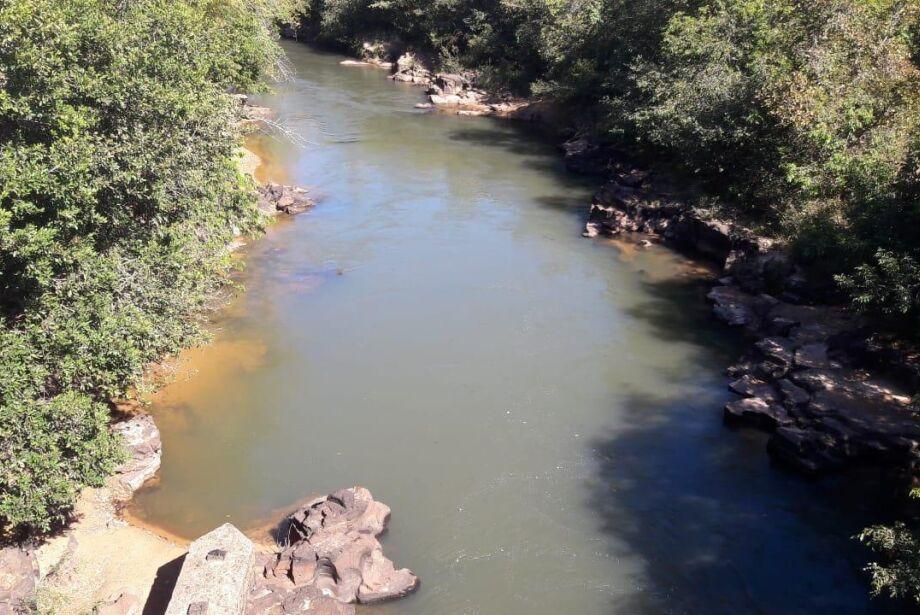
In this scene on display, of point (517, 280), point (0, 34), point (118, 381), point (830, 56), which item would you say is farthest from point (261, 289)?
point (830, 56)

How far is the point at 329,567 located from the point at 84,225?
21.9ft

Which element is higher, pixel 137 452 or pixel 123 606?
pixel 137 452

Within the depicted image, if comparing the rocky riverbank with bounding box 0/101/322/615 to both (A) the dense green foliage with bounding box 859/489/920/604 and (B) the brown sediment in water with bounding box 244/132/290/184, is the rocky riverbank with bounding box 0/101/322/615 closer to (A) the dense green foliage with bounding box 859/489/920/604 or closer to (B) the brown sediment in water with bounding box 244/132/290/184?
(A) the dense green foliage with bounding box 859/489/920/604

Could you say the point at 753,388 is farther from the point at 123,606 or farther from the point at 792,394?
the point at 123,606

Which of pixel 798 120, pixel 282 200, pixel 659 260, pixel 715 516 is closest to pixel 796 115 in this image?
pixel 798 120

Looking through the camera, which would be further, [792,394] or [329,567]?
[792,394]

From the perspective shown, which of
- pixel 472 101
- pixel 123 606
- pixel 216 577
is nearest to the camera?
pixel 216 577

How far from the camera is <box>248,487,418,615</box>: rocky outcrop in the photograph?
10.6 m

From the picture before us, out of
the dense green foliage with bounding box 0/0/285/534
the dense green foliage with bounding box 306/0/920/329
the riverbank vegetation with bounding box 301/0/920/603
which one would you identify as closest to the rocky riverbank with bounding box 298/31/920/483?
the riverbank vegetation with bounding box 301/0/920/603

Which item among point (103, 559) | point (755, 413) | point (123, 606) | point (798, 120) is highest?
point (798, 120)

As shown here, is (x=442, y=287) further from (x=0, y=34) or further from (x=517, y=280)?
(x=0, y=34)

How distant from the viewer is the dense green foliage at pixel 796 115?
50.1ft

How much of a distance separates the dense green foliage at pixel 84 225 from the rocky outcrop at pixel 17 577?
48cm

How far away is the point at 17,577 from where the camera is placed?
34.3ft
